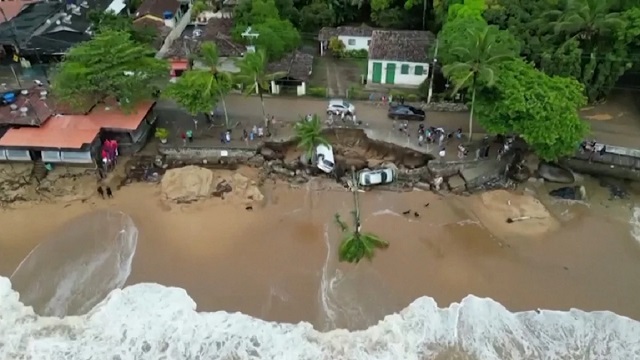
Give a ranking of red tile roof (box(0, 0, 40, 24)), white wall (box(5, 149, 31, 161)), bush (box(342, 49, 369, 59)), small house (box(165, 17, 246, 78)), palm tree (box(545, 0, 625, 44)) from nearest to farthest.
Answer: white wall (box(5, 149, 31, 161)) < palm tree (box(545, 0, 625, 44)) < small house (box(165, 17, 246, 78)) < bush (box(342, 49, 369, 59)) < red tile roof (box(0, 0, 40, 24))

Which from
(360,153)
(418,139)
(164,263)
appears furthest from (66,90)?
(418,139)

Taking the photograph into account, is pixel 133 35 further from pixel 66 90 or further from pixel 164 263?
pixel 164 263

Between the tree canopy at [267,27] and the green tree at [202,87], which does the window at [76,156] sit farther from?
the tree canopy at [267,27]

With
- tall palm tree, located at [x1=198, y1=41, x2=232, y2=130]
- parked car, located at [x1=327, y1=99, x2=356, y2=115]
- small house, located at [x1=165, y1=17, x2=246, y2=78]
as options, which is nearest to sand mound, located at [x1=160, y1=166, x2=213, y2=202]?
tall palm tree, located at [x1=198, y1=41, x2=232, y2=130]

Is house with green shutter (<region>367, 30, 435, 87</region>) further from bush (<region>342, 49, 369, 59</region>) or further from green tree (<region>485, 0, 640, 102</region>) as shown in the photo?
green tree (<region>485, 0, 640, 102</region>)

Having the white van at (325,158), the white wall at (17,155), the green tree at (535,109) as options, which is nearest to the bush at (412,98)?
the green tree at (535,109)

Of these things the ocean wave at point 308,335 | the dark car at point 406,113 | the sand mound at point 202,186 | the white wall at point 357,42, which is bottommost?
the ocean wave at point 308,335

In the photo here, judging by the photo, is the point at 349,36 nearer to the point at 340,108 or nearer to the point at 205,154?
the point at 340,108
